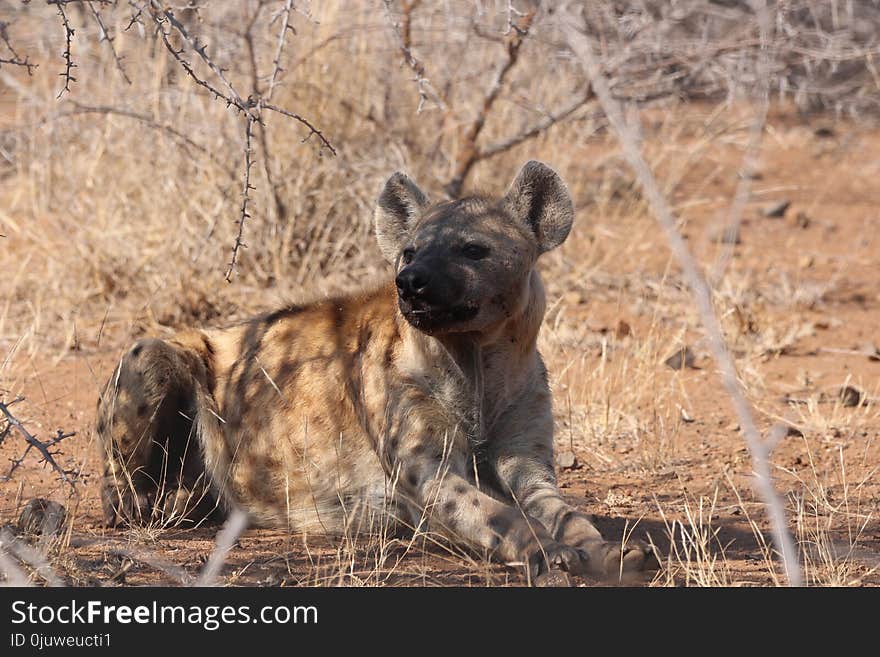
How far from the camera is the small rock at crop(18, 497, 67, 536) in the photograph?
169 inches

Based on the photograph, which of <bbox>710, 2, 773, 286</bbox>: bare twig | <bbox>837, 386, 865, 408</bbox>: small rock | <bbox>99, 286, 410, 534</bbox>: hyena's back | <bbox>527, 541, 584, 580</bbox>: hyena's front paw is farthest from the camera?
<bbox>837, 386, 865, 408</bbox>: small rock

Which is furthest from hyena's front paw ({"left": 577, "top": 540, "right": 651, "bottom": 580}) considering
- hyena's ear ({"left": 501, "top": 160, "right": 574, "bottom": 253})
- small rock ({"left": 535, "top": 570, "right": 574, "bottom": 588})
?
hyena's ear ({"left": 501, "top": 160, "right": 574, "bottom": 253})

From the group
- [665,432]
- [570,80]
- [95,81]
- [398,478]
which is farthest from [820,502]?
[95,81]

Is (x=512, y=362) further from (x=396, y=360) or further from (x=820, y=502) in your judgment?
(x=820, y=502)

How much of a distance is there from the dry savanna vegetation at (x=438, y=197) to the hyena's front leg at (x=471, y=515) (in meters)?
0.40

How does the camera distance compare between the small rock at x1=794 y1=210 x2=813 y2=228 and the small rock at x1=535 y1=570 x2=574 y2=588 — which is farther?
the small rock at x1=794 y1=210 x2=813 y2=228

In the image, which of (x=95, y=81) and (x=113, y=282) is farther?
(x=95, y=81)

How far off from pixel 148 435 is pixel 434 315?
1428 mm

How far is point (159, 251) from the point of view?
731 centimetres

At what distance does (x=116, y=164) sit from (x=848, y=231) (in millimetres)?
5562

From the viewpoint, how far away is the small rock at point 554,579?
12.4 ft

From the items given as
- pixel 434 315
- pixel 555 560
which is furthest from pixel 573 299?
pixel 555 560

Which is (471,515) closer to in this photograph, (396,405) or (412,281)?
(396,405)

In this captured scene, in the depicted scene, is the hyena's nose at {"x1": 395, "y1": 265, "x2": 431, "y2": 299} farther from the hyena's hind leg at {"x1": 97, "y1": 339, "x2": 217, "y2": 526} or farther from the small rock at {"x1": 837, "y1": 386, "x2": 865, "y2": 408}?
the small rock at {"x1": 837, "y1": 386, "x2": 865, "y2": 408}
